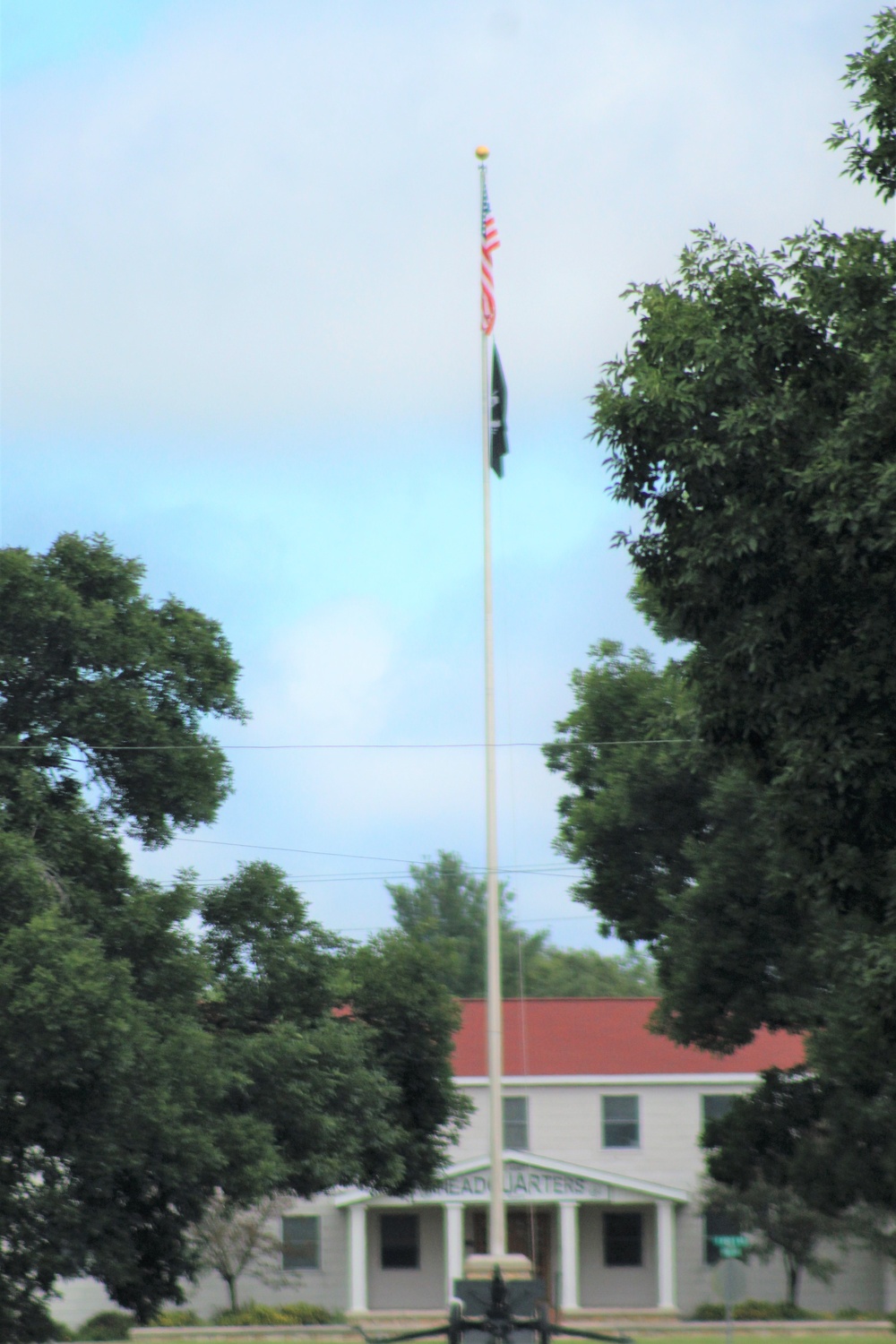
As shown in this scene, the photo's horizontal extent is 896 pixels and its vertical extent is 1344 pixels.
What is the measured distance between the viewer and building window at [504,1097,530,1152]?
151 feet

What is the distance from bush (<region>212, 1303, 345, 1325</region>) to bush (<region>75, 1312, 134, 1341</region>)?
7.15 feet

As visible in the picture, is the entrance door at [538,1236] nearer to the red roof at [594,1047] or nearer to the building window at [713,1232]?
the red roof at [594,1047]

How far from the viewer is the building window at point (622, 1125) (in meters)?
45.8

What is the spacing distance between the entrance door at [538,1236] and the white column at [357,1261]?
418 cm

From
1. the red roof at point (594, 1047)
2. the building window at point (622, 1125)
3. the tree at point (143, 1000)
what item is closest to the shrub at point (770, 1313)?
the building window at point (622, 1125)

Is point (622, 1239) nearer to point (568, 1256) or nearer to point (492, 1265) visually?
point (568, 1256)

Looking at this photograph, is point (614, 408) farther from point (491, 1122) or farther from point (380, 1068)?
point (380, 1068)

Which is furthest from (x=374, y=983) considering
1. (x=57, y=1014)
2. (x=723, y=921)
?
(x=57, y=1014)

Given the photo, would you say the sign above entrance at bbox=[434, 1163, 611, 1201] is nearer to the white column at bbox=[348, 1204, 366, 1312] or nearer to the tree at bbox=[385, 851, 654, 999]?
the white column at bbox=[348, 1204, 366, 1312]

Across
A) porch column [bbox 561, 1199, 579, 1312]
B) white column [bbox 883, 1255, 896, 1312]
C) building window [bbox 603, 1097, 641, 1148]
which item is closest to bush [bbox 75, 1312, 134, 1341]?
porch column [bbox 561, 1199, 579, 1312]

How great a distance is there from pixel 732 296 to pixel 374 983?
1373cm

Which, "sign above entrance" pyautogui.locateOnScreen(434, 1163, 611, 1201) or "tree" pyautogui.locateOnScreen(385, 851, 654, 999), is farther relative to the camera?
"tree" pyautogui.locateOnScreen(385, 851, 654, 999)

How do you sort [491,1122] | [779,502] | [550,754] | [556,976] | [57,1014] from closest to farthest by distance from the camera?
[779,502], [57,1014], [491,1122], [550,754], [556,976]

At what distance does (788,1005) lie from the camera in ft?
83.6
